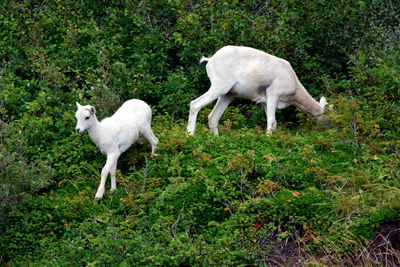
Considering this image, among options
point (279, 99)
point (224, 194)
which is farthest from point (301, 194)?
point (279, 99)

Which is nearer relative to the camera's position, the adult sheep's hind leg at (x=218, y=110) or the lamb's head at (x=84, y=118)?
the lamb's head at (x=84, y=118)

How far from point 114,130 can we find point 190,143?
1340 mm

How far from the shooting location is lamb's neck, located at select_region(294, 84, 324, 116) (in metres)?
13.4

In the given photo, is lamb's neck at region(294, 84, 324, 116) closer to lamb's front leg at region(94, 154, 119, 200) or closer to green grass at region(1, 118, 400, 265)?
green grass at region(1, 118, 400, 265)

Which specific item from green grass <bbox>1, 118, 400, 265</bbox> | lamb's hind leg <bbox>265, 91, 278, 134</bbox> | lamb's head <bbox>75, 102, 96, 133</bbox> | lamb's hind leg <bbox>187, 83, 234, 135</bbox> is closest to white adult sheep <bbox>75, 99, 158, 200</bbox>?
lamb's head <bbox>75, 102, 96, 133</bbox>

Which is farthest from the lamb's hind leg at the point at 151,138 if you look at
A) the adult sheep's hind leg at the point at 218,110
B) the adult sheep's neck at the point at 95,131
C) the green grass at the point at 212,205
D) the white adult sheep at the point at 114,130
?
the adult sheep's hind leg at the point at 218,110

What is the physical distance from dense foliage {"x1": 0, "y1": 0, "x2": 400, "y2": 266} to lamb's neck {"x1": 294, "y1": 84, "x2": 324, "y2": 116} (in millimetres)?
272

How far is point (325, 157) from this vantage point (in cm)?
1155

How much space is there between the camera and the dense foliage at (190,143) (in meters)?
9.71

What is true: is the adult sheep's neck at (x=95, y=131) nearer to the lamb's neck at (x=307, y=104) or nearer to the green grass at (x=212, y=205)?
the green grass at (x=212, y=205)

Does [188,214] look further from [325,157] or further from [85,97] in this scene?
[85,97]

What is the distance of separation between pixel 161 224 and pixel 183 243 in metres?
0.56

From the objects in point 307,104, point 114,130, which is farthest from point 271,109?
point 114,130

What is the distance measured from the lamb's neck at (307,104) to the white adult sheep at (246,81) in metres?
0.18
